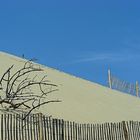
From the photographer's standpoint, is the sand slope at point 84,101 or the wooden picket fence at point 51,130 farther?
the sand slope at point 84,101

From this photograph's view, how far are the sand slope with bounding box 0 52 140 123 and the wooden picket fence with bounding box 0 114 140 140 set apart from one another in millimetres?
5199

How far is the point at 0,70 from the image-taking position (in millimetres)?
24078

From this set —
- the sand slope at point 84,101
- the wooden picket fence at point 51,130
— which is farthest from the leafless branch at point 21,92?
the sand slope at point 84,101

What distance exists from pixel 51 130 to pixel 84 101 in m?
14.1

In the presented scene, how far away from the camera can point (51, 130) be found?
535 inches

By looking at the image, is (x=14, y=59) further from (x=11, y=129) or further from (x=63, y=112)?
(x=11, y=129)

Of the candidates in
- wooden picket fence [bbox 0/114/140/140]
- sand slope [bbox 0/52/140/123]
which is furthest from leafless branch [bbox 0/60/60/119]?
sand slope [bbox 0/52/140/123]

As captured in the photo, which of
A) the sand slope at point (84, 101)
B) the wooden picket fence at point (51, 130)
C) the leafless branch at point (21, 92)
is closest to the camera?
the leafless branch at point (21, 92)

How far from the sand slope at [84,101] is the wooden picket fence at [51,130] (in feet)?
17.1

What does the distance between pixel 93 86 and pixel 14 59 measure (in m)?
7.21

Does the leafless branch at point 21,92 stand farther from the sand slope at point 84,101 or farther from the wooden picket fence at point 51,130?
the sand slope at point 84,101

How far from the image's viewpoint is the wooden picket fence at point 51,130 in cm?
1317

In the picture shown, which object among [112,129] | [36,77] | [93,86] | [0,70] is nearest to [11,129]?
[112,129]

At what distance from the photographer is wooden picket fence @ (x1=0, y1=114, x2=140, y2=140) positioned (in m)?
13.2
